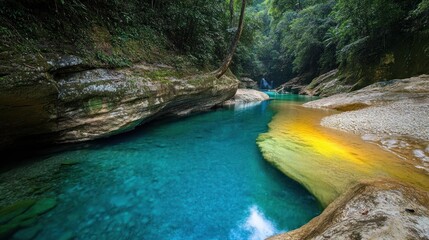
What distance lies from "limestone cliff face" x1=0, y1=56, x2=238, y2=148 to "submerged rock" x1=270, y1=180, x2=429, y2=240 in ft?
15.1

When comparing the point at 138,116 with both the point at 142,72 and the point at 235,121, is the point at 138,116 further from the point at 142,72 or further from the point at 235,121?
the point at 235,121

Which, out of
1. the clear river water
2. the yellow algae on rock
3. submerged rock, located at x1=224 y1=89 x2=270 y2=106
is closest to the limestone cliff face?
the clear river water

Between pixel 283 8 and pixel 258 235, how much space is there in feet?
144

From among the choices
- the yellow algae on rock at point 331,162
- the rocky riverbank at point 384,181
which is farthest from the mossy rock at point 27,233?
the yellow algae on rock at point 331,162

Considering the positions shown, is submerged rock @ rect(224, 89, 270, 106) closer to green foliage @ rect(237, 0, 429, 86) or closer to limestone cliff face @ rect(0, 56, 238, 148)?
green foliage @ rect(237, 0, 429, 86)

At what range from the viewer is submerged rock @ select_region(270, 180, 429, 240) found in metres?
1.58

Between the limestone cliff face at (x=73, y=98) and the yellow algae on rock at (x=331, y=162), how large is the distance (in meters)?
3.84

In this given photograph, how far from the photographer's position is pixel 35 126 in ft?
13.7

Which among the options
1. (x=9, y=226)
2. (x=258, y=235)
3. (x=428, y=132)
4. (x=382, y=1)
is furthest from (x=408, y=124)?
(x=382, y=1)

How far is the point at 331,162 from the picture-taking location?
4.11 metres

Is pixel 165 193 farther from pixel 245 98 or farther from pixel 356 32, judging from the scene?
pixel 356 32

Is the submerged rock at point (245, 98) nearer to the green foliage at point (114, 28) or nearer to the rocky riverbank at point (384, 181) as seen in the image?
the green foliage at point (114, 28)

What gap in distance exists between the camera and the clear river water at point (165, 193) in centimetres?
265

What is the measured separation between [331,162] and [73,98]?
5838 millimetres
